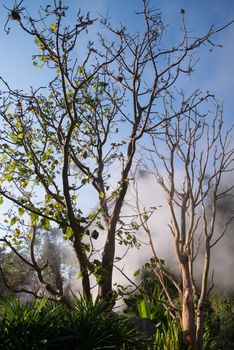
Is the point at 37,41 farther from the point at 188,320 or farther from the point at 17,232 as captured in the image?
the point at 188,320

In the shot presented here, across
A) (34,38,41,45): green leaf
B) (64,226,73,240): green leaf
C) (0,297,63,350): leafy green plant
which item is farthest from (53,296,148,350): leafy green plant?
(34,38,41,45): green leaf

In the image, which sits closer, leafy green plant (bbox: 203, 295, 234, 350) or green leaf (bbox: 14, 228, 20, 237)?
green leaf (bbox: 14, 228, 20, 237)

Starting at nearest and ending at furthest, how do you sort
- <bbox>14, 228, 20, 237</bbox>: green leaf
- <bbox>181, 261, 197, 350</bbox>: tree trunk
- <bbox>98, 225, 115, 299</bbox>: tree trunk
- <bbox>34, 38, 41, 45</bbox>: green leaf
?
<bbox>34, 38, 41, 45</bbox>: green leaf, <bbox>98, 225, 115, 299</bbox>: tree trunk, <bbox>14, 228, 20, 237</bbox>: green leaf, <bbox>181, 261, 197, 350</bbox>: tree trunk

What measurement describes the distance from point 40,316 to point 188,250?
12.9ft

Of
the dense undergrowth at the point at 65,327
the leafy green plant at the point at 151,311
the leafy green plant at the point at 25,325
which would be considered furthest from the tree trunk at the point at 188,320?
the leafy green plant at the point at 25,325

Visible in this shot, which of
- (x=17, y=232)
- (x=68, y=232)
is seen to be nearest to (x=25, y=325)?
(x=68, y=232)

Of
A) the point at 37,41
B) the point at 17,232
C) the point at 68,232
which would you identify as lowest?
the point at 68,232

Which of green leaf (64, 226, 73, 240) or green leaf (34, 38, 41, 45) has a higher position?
green leaf (34, 38, 41, 45)

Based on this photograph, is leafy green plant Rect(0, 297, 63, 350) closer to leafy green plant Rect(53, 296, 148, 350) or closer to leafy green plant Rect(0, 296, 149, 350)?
leafy green plant Rect(0, 296, 149, 350)

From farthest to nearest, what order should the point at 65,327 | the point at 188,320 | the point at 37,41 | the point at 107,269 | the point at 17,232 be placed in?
the point at 188,320 < the point at 17,232 < the point at 107,269 < the point at 37,41 < the point at 65,327

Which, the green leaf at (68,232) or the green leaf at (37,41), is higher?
the green leaf at (37,41)

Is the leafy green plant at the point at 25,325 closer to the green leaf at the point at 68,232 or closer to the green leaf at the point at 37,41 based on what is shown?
the green leaf at the point at 68,232

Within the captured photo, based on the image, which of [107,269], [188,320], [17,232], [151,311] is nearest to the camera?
[107,269]

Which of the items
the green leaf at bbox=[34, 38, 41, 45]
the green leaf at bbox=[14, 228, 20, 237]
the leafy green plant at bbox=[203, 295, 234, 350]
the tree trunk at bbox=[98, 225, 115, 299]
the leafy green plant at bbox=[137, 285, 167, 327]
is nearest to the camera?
the green leaf at bbox=[34, 38, 41, 45]
